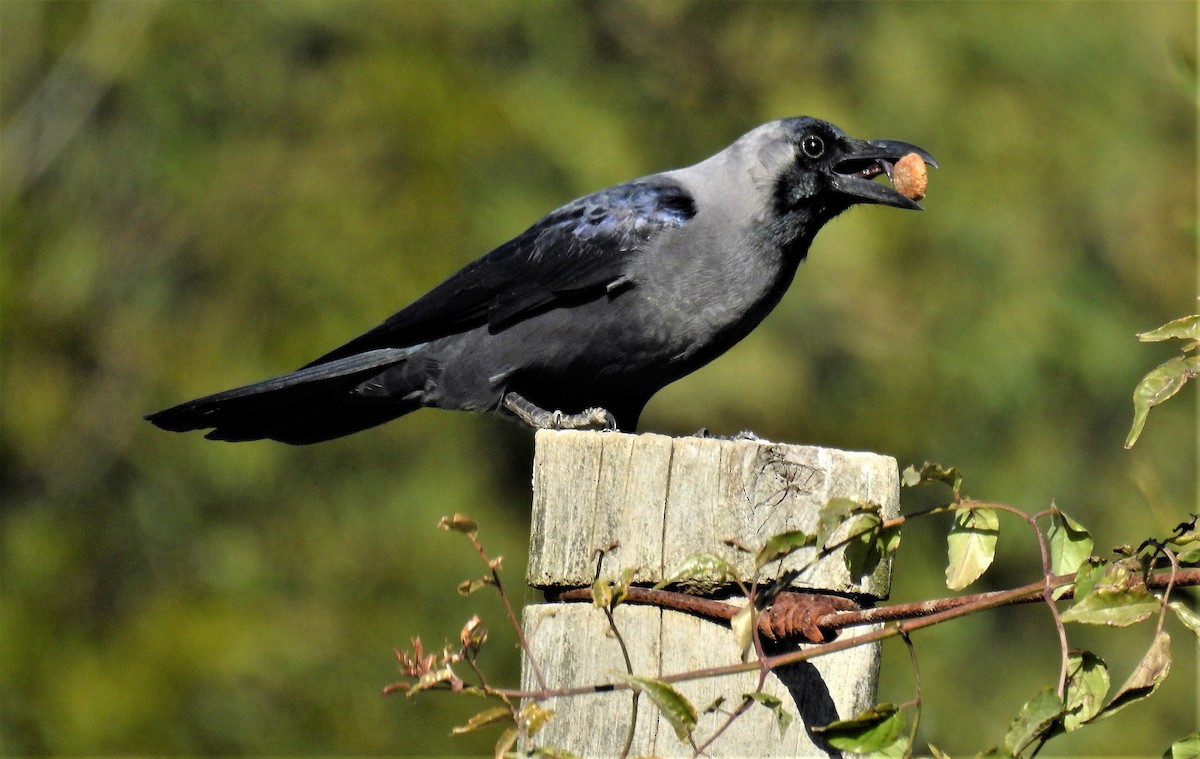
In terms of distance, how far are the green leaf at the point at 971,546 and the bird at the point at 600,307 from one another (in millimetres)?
2125

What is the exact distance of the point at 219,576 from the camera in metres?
8.05

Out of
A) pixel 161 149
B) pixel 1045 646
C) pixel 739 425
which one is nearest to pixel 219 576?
pixel 161 149

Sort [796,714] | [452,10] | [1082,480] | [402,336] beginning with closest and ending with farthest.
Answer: [796,714], [402,336], [452,10], [1082,480]

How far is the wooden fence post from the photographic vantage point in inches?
90.4

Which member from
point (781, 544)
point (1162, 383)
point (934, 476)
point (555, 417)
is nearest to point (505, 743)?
point (781, 544)

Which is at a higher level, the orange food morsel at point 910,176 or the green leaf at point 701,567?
the orange food morsel at point 910,176

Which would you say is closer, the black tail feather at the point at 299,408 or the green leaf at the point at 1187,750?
the green leaf at the point at 1187,750

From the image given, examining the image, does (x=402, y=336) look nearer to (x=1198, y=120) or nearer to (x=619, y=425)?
(x=619, y=425)

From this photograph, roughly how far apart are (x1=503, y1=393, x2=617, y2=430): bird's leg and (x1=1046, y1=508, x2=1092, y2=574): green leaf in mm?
2172

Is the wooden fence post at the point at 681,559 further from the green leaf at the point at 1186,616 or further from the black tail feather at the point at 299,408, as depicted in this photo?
the black tail feather at the point at 299,408

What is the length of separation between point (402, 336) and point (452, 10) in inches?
188

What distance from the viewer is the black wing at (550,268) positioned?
441cm

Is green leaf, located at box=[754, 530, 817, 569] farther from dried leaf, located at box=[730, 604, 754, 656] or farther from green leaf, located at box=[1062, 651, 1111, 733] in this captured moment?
green leaf, located at box=[1062, 651, 1111, 733]

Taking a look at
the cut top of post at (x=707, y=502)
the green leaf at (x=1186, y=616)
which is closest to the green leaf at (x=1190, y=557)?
the green leaf at (x=1186, y=616)
